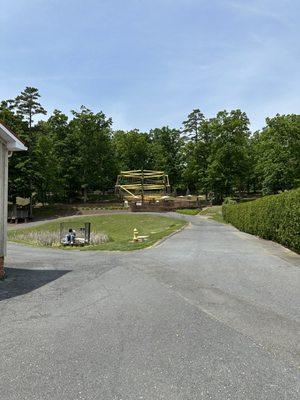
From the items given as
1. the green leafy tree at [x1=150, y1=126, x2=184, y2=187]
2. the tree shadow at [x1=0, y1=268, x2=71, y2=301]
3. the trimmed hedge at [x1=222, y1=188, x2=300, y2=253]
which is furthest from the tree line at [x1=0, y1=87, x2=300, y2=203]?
the tree shadow at [x1=0, y1=268, x2=71, y2=301]

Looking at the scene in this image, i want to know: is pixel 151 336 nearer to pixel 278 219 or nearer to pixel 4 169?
pixel 4 169

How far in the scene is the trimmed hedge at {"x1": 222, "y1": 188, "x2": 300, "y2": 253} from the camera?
1527cm

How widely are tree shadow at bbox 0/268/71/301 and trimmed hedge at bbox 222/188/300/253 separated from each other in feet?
28.9

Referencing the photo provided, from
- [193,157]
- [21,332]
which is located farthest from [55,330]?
[193,157]

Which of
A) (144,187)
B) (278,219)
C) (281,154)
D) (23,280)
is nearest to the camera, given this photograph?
(23,280)

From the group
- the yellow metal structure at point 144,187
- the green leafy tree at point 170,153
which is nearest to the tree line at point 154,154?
the green leafy tree at point 170,153

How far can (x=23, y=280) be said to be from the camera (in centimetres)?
1021

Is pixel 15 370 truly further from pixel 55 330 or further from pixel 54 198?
pixel 54 198

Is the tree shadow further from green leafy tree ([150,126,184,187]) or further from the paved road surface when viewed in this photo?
green leafy tree ([150,126,184,187])

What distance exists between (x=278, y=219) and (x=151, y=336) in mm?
14027

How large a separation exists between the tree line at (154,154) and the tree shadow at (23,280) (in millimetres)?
46037

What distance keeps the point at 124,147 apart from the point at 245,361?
85.2 meters

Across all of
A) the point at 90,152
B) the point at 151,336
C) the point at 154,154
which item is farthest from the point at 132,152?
the point at 151,336

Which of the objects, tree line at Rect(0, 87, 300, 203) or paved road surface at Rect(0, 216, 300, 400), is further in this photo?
tree line at Rect(0, 87, 300, 203)
